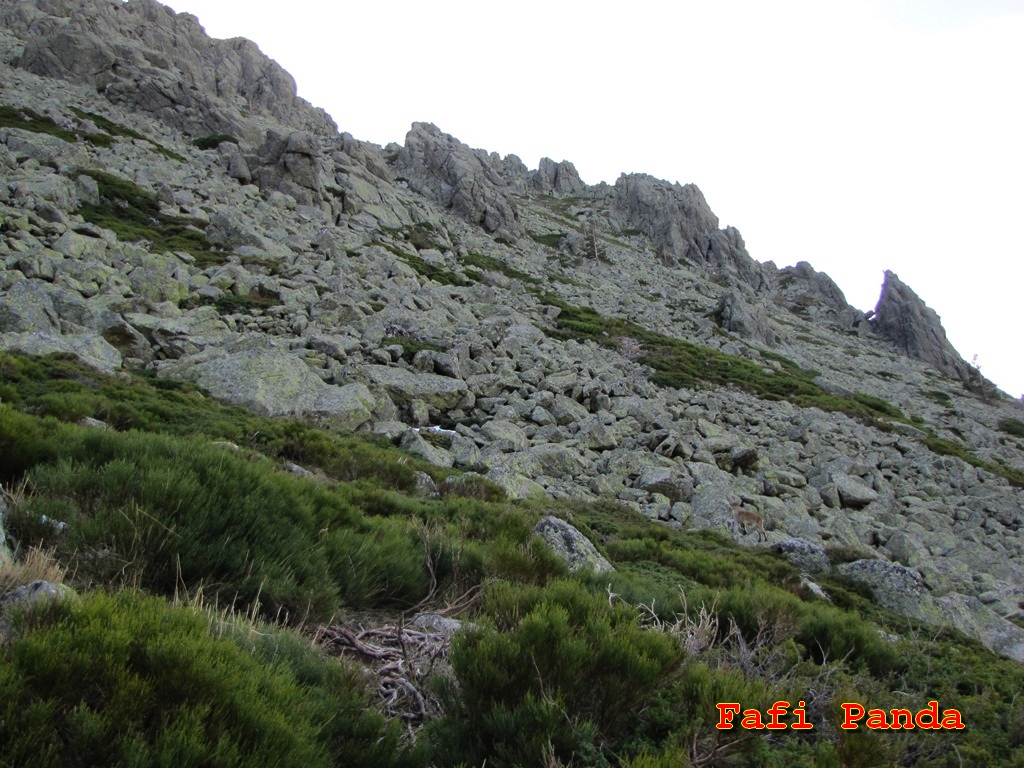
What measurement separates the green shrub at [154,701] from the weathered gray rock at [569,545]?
4.79m

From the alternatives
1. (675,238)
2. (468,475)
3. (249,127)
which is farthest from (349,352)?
(675,238)

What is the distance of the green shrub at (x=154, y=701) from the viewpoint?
1.92 m

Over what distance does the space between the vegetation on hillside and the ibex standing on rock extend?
21.4 ft

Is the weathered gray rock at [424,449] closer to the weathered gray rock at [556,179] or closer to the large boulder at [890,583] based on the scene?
the large boulder at [890,583]

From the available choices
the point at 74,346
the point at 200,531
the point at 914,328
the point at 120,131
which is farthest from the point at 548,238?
the point at 200,531

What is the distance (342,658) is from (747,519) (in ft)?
41.0

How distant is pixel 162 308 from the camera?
18.7 metres

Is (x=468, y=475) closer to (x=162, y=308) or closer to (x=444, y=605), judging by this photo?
(x=444, y=605)

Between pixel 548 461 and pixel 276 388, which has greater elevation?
pixel 548 461

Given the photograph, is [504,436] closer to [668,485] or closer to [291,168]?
[668,485]

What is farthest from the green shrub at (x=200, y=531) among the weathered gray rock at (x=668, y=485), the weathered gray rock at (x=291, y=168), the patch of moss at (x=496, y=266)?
the patch of moss at (x=496, y=266)

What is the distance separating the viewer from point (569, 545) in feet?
25.2

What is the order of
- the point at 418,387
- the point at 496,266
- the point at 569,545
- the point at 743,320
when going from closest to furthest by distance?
the point at 569,545
the point at 418,387
the point at 496,266
the point at 743,320

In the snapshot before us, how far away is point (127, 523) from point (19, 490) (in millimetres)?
1018
